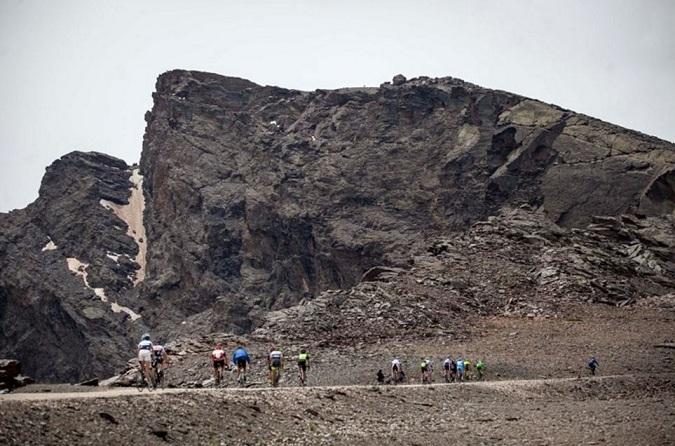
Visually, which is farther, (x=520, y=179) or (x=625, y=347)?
(x=520, y=179)

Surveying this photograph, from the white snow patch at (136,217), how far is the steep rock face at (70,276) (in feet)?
2.88

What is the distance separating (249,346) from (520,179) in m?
50.2

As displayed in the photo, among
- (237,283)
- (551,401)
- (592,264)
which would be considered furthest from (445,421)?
(237,283)

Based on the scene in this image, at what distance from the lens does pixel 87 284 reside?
9238 cm

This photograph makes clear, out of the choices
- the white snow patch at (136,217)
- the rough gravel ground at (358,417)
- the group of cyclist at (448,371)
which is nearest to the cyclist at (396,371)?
the group of cyclist at (448,371)

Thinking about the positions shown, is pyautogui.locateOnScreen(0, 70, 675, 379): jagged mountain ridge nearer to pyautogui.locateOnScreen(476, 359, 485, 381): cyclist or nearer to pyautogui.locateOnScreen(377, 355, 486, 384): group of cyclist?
pyautogui.locateOnScreen(377, 355, 486, 384): group of cyclist

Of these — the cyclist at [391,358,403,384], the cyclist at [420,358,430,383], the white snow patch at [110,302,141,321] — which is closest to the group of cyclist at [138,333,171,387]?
the cyclist at [391,358,403,384]

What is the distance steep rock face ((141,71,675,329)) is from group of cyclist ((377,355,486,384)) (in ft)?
139

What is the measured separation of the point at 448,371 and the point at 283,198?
189 ft

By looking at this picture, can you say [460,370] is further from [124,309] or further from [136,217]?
[136,217]

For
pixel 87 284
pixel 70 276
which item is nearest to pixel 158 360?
pixel 70 276

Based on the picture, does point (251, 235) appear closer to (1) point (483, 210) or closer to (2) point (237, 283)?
(2) point (237, 283)

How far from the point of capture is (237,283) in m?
89.4

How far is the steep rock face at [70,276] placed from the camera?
81.2 m
